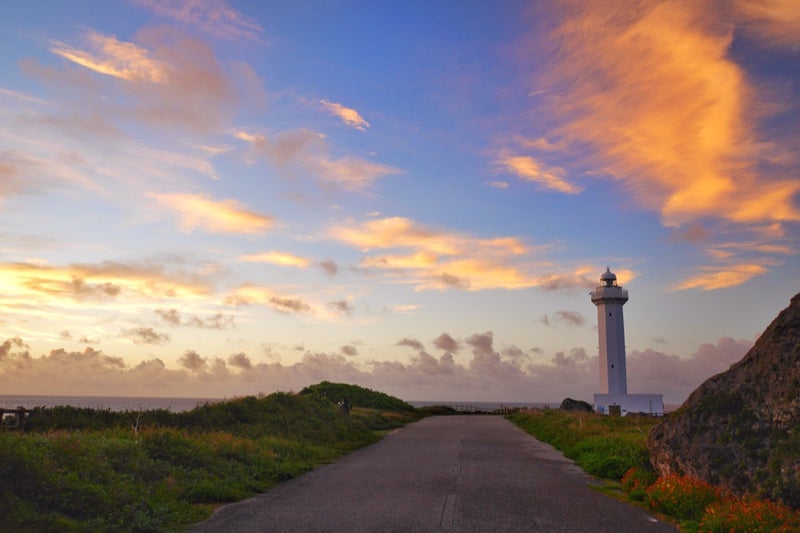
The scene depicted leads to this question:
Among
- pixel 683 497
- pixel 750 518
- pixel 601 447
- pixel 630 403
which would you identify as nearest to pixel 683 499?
pixel 683 497

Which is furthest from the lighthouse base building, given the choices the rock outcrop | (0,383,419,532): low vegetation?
the rock outcrop

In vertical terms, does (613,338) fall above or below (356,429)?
above

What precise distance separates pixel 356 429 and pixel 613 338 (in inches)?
1613

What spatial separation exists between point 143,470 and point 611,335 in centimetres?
5979

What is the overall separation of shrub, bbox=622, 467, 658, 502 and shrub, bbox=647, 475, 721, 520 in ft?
2.12

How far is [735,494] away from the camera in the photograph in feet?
39.1

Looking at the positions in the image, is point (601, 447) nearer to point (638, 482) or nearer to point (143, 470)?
point (638, 482)

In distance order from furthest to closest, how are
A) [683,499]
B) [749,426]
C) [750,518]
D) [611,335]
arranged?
1. [611,335]
2. [749,426]
3. [683,499]
4. [750,518]

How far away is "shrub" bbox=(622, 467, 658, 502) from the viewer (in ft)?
45.9

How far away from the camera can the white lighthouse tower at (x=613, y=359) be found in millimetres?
63438

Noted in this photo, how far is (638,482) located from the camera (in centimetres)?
1473

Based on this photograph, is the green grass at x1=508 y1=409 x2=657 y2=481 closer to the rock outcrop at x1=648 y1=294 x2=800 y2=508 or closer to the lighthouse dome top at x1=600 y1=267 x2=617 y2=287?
the rock outcrop at x1=648 y1=294 x2=800 y2=508

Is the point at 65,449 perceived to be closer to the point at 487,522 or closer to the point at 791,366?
the point at 487,522

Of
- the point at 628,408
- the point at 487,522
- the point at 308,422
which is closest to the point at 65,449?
the point at 487,522
